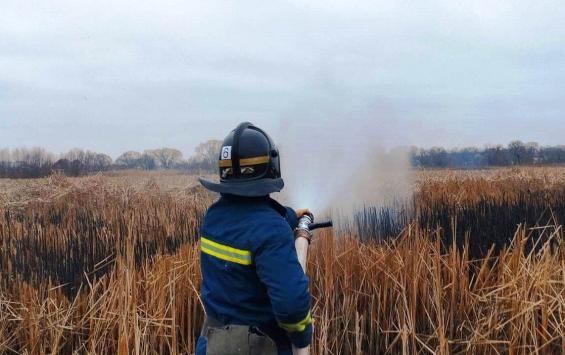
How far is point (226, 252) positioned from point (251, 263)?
13 centimetres

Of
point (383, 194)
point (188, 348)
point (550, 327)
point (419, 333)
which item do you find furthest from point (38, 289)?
point (383, 194)

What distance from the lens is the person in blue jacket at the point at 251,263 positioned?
1.86 m

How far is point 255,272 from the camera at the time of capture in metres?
1.97

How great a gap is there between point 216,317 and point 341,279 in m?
1.74

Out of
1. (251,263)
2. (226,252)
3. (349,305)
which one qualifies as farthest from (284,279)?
(349,305)

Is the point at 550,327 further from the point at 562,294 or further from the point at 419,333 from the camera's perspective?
the point at 419,333

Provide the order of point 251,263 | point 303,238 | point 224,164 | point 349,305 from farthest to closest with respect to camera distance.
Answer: point 349,305 < point 303,238 < point 224,164 < point 251,263

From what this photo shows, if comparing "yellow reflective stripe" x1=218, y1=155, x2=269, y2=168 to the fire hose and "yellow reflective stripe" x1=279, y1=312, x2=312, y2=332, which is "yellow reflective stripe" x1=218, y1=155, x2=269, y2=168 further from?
"yellow reflective stripe" x1=279, y1=312, x2=312, y2=332

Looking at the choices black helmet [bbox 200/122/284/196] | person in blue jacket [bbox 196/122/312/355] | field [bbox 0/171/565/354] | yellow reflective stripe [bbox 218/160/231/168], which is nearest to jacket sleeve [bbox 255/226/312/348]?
person in blue jacket [bbox 196/122/312/355]

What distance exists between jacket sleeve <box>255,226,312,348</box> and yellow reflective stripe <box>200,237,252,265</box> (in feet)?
0.18

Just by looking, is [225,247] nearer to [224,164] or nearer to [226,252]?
[226,252]

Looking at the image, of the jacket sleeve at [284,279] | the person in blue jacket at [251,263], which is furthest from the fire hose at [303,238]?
the jacket sleeve at [284,279]

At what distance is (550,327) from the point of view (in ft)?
11.0

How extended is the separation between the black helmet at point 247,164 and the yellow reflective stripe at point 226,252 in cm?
23
